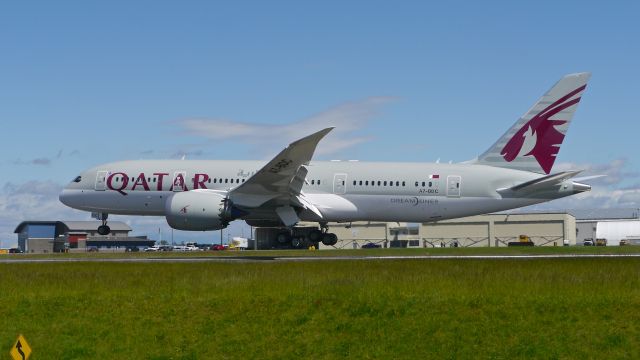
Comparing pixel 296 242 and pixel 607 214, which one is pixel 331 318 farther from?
pixel 607 214

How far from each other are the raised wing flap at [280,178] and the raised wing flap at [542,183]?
13.0 m

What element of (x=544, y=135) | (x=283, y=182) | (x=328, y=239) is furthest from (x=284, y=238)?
(x=544, y=135)

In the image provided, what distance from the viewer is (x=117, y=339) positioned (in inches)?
853

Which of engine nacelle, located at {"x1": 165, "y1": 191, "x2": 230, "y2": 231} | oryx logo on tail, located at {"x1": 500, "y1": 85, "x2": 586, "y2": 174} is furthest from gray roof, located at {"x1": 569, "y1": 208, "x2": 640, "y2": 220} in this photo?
engine nacelle, located at {"x1": 165, "y1": 191, "x2": 230, "y2": 231}

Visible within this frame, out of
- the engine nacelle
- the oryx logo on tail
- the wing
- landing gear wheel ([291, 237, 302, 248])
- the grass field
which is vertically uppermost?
the oryx logo on tail

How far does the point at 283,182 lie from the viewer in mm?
50031

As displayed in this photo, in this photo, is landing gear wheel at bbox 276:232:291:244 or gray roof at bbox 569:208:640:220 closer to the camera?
landing gear wheel at bbox 276:232:291:244

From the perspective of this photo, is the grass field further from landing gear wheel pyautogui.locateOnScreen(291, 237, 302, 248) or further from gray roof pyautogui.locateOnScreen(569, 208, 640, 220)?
gray roof pyautogui.locateOnScreen(569, 208, 640, 220)

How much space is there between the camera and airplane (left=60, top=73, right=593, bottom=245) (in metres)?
51.9

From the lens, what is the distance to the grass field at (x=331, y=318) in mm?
20203

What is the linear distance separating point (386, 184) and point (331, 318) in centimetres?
3205

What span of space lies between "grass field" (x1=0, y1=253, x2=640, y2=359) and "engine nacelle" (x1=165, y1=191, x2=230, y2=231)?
58.9ft

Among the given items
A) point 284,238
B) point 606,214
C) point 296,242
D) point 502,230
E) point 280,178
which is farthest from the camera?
point 606,214

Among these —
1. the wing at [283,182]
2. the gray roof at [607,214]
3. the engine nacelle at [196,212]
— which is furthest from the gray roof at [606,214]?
the engine nacelle at [196,212]
